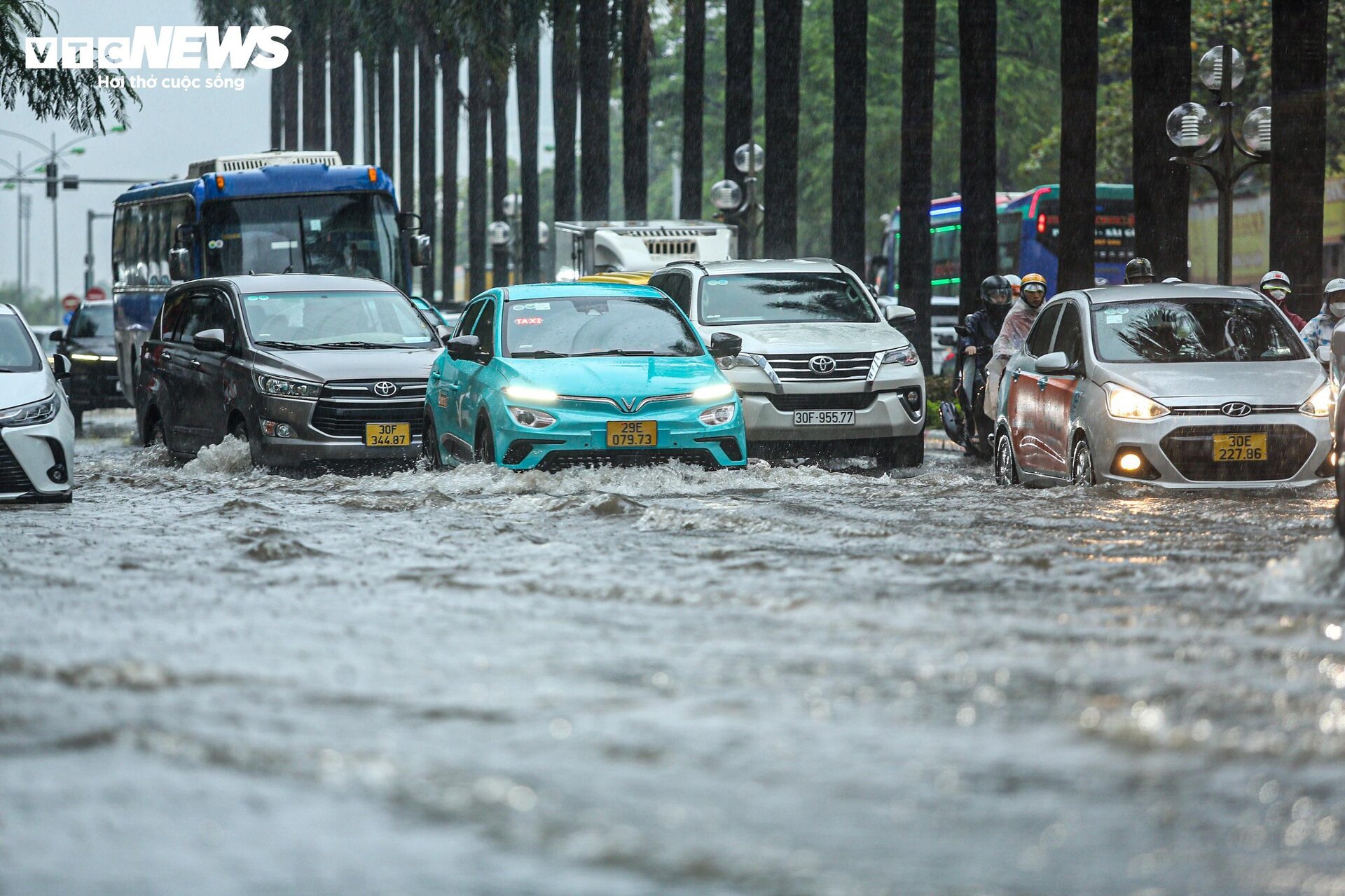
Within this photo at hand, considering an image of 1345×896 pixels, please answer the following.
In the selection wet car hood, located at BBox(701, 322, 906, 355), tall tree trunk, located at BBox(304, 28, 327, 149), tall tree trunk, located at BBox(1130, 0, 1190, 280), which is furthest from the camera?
tall tree trunk, located at BBox(304, 28, 327, 149)

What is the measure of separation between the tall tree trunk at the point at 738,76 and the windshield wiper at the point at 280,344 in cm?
1631

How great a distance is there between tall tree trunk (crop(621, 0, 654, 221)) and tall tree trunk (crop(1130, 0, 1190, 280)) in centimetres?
1923

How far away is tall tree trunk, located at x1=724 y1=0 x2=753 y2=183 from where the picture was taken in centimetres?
3394

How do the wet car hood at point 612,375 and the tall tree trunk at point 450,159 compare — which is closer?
the wet car hood at point 612,375

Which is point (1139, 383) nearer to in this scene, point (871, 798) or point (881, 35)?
point (871, 798)

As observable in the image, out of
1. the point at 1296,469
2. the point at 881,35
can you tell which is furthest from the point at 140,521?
the point at 881,35

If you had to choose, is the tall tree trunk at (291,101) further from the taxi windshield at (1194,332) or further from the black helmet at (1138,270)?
the taxi windshield at (1194,332)

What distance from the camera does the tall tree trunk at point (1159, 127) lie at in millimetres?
21328

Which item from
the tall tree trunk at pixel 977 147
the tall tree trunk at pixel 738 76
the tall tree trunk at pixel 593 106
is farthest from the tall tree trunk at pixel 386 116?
the tall tree trunk at pixel 977 147

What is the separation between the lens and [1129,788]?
5727 millimetres

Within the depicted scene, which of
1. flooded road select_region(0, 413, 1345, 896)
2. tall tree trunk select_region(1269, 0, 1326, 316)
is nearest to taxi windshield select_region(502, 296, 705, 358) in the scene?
flooded road select_region(0, 413, 1345, 896)

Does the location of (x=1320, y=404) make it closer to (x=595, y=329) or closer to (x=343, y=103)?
(x=595, y=329)

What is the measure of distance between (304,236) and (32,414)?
1253cm

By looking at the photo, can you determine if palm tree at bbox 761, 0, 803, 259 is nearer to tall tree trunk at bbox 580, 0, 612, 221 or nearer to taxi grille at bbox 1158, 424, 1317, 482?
tall tree trunk at bbox 580, 0, 612, 221
